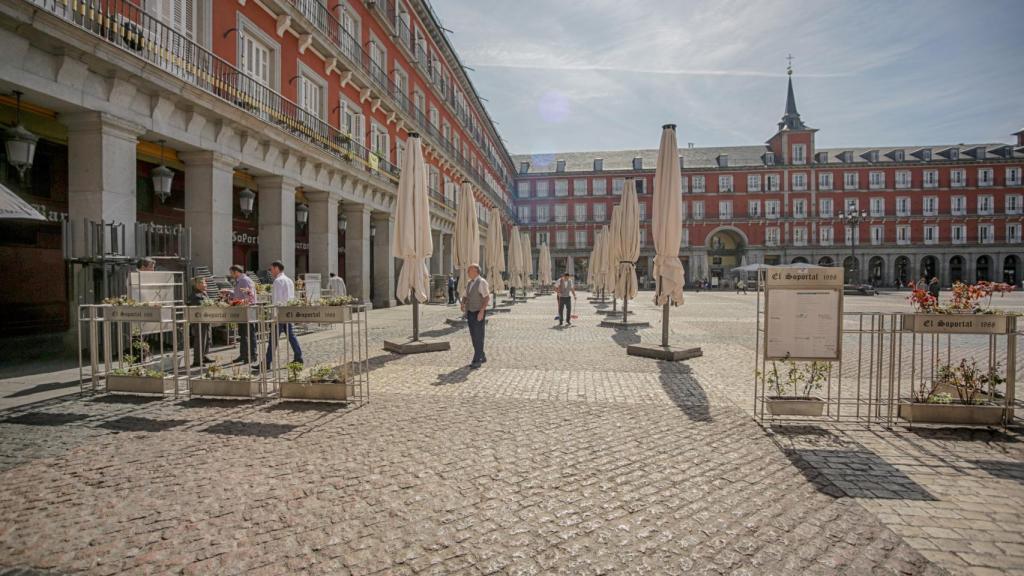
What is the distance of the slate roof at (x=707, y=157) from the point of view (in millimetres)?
56688

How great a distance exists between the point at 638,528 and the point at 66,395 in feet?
22.3

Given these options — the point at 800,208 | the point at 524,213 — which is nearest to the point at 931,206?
the point at 800,208

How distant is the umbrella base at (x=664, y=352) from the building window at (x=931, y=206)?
2530 inches

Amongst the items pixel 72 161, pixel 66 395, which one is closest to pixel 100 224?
pixel 72 161

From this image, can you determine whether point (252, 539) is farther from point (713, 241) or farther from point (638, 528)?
point (713, 241)

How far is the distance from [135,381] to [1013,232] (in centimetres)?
7732

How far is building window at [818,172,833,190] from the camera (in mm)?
57031

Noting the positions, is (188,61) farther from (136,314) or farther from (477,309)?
(477,309)

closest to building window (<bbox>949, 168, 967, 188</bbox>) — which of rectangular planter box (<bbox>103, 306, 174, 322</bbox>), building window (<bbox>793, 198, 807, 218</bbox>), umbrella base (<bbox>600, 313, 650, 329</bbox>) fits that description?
building window (<bbox>793, 198, 807, 218</bbox>)

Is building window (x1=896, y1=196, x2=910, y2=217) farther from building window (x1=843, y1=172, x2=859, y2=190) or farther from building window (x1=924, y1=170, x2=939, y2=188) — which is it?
building window (x1=843, y1=172, x2=859, y2=190)

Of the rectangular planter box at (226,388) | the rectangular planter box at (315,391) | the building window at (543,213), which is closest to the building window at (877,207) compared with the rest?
the building window at (543,213)

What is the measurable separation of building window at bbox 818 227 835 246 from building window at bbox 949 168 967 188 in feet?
45.9

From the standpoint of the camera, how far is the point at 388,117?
21.7 meters

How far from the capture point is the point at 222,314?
5891 mm
